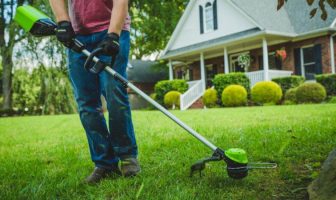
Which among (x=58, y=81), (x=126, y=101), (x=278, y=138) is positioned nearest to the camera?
(x=126, y=101)

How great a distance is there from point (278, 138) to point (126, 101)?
2.01m

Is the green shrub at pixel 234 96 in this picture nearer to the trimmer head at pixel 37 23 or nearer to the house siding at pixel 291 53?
the house siding at pixel 291 53

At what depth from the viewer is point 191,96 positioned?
19.5 metres


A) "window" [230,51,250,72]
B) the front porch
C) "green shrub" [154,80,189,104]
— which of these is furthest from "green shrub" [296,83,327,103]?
"green shrub" [154,80,189,104]

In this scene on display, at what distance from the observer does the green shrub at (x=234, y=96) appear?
15.5 meters

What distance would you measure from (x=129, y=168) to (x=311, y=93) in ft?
40.3

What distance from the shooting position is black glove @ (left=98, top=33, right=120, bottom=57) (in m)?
2.42

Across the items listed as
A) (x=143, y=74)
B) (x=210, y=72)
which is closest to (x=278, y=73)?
(x=210, y=72)

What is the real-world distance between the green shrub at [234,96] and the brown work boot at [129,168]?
1319 centimetres

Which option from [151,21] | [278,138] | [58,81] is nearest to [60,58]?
[58,81]

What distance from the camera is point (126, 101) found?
2738 millimetres

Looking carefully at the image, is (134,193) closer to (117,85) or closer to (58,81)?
(117,85)

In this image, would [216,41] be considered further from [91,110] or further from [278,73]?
[91,110]

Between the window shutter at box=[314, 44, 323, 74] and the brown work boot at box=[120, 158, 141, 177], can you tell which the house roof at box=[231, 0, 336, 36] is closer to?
the window shutter at box=[314, 44, 323, 74]
